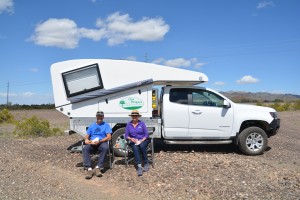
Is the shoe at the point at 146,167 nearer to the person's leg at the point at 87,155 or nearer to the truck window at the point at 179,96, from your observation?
the person's leg at the point at 87,155

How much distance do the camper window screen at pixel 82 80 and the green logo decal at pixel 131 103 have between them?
713 mm

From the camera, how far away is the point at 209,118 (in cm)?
970

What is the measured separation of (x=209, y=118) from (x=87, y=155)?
3.49 metres

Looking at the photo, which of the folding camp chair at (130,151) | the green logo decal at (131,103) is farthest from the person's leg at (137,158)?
the green logo decal at (131,103)

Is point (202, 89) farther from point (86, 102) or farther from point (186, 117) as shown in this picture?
point (86, 102)

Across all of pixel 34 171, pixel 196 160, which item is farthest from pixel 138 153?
pixel 34 171

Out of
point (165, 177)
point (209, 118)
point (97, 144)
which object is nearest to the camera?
point (165, 177)

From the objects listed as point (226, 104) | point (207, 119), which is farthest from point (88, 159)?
point (226, 104)

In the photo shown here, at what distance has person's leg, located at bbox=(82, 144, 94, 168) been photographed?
25.5ft

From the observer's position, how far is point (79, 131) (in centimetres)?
964

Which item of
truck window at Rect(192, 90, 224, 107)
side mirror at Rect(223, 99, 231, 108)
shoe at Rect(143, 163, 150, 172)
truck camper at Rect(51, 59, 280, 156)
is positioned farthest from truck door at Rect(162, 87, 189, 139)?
shoe at Rect(143, 163, 150, 172)

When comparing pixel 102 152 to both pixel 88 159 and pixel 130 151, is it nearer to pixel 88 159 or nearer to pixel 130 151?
pixel 88 159

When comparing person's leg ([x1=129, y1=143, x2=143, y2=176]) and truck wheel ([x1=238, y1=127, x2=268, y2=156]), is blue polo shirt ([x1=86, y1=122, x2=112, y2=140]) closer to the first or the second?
person's leg ([x1=129, y1=143, x2=143, y2=176])

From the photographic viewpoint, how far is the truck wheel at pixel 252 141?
9758mm
